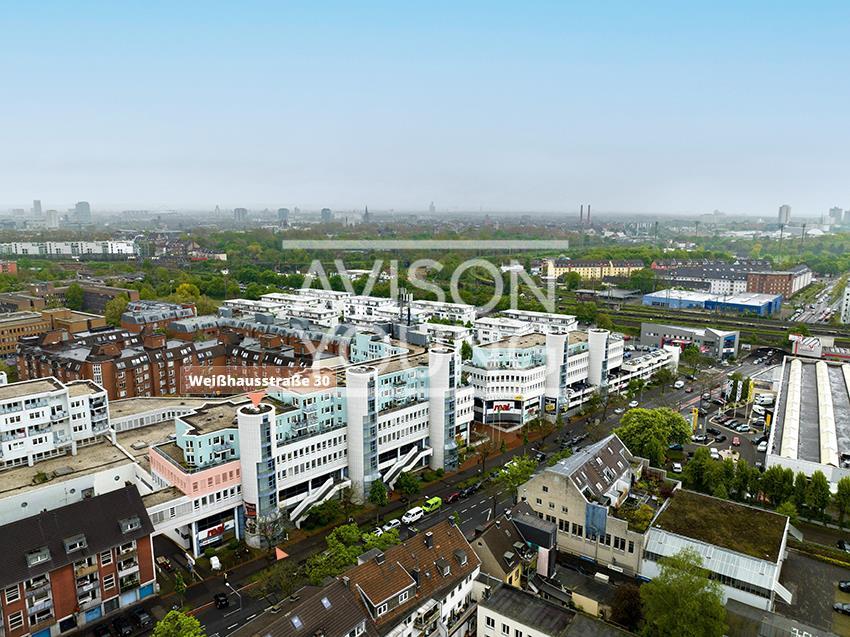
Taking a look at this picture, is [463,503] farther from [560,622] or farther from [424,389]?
[560,622]

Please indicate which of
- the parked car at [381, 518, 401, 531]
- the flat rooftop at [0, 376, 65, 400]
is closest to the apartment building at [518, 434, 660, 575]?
the parked car at [381, 518, 401, 531]

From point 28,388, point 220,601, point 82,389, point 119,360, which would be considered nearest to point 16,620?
point 220,601

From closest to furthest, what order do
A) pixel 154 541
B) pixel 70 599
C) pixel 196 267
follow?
1. pixel 70 599
2. pixel 154 541
3. pixel 196 267

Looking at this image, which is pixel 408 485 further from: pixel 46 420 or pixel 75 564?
pixel 46 420

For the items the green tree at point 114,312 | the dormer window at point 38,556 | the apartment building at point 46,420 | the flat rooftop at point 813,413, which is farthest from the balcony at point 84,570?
the green tree at point 114,312

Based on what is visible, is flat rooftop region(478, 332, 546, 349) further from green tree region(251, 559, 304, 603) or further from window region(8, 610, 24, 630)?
window region(8, 610, 24, 630)

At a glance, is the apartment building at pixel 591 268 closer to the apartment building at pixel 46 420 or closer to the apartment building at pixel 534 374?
the apartment building at pixel 534 374

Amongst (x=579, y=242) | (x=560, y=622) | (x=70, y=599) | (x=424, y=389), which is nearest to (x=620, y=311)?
(x=424, y=389)

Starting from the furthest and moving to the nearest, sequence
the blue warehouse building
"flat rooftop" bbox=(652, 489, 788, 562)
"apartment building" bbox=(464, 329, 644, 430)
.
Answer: the blue warehouse building → "apartment building" bbox=(464, 329, 644, 430) → "flat rooftop" bbox=(652, 489, 788, 562)
